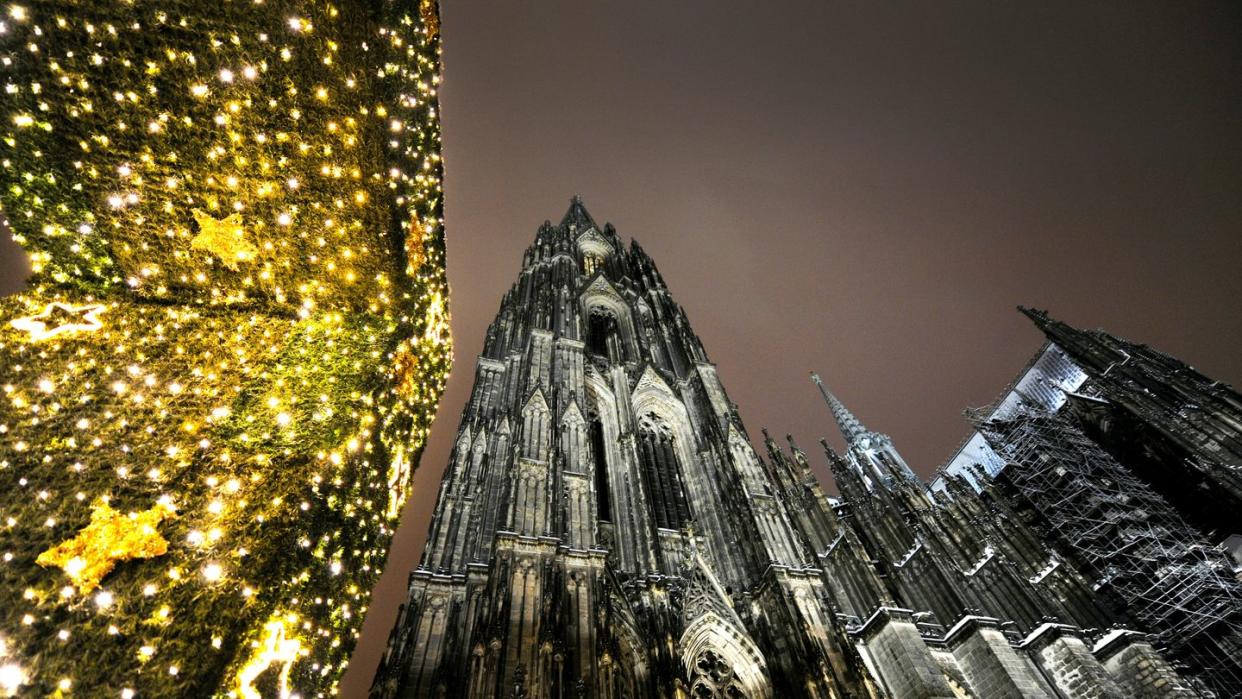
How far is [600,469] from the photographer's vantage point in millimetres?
14984

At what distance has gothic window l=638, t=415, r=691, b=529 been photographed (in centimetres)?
1428

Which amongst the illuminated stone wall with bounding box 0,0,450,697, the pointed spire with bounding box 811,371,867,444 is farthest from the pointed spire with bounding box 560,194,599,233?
the illuminated stone wall with bounding box 0,0,450,697

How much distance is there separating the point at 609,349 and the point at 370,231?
17.1 metres

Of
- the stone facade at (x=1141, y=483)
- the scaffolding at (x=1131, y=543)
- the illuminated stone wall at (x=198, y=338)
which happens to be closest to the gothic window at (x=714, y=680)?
the illuminated stone wall at (x=198, y=338)

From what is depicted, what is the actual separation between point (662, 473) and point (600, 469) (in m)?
2.00

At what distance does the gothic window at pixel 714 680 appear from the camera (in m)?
10.3

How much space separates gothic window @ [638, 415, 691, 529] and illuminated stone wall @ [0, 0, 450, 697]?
11682 millimetres

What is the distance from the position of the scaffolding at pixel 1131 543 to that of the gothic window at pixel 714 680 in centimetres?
1490

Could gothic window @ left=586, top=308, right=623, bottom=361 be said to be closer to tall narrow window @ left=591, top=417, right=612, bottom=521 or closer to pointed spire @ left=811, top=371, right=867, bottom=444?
tall narrow window @ left=591, top=417, right=612, bottom=521

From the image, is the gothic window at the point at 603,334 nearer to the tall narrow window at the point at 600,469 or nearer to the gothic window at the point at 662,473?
the gothic window at the point at 662,473

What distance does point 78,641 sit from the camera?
187 cm

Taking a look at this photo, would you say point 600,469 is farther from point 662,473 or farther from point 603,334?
point 603,334

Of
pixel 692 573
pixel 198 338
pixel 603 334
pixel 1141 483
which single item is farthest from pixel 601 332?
pixel 1141 483

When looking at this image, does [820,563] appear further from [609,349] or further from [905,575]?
[609,349]
